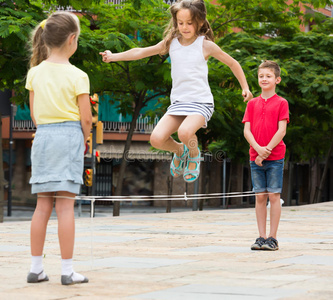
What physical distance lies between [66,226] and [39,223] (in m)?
0.23

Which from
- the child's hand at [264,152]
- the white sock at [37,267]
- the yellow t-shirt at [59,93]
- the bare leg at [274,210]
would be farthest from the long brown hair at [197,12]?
the white sock at [37,267]

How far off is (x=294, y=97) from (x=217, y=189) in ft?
73.2

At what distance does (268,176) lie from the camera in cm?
761

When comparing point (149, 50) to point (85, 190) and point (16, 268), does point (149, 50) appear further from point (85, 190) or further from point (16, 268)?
point (85, 190)

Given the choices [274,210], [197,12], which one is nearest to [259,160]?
[274,210]

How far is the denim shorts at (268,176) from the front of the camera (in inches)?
297

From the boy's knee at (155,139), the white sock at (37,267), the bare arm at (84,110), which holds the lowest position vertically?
the white sock at (37,267)

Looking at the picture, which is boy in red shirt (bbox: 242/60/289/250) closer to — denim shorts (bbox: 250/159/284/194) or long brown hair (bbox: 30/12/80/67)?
denim shorts (bbox: 250/159/284/194)

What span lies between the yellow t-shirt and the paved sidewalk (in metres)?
1.00

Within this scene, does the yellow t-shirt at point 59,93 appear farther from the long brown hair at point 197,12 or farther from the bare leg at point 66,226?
the long brown hair at point 197,12

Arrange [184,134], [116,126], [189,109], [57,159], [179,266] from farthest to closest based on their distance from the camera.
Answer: [116,126] → [189,109] → [184,134] → [179,266] → [57,159]

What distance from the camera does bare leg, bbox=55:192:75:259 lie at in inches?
198

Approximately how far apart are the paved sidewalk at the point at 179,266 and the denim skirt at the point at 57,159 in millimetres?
691

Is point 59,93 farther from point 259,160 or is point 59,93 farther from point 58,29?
point 259,160
